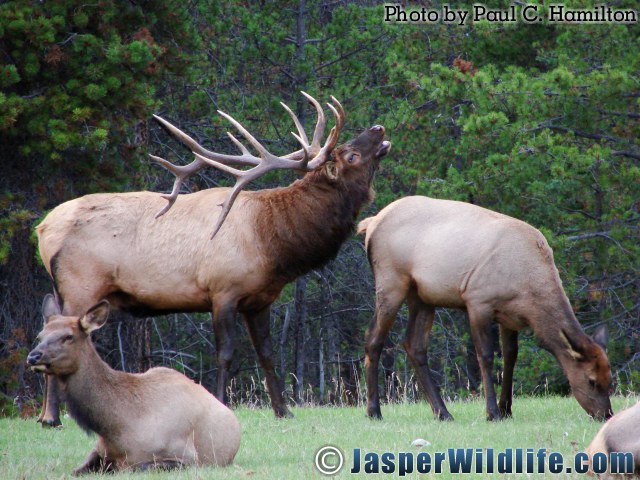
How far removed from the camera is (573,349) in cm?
974

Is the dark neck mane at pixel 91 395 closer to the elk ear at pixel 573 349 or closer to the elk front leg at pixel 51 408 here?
the elk front leg at pixel 51 408

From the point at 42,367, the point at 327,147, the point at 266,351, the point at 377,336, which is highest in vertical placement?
the point at 327,147

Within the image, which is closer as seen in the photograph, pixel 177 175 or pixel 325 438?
pixel 325 438

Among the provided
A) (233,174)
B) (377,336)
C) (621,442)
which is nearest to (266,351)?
(377,336)

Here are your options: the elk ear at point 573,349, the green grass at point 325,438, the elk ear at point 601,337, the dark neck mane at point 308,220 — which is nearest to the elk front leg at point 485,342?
the green grass at point 325,438

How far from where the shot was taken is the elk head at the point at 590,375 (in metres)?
9.55

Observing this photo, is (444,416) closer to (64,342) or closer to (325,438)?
(325,438)

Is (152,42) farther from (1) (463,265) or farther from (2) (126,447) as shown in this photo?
(2) (126,447)

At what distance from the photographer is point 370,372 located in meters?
10.7

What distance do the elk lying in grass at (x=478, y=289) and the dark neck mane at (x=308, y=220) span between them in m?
0.33

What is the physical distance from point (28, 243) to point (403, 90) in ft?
31.0

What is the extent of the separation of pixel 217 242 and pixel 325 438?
2720mm

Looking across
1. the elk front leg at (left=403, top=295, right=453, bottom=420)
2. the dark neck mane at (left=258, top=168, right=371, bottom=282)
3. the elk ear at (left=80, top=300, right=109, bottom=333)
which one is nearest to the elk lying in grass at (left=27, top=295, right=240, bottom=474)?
the elk ear at (left=80, top=300, right=109, bottom=333)

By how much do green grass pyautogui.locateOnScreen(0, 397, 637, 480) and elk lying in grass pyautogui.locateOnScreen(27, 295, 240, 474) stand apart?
0.79 ft
